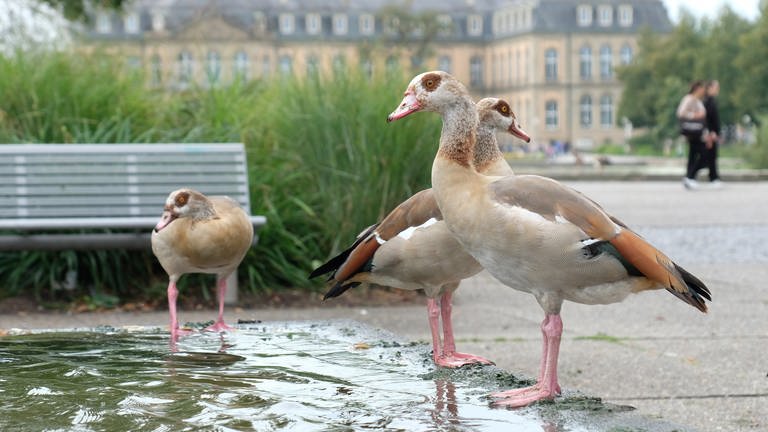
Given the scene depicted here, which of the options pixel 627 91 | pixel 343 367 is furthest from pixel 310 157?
pixel 627 91

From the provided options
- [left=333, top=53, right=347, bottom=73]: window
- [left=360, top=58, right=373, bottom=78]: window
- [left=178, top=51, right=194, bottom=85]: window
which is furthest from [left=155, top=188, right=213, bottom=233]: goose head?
[left=178, top=51, right=194, bottom=85]: window

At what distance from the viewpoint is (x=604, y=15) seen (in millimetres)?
128375

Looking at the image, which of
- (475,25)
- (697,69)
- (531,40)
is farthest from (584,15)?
(697,69)

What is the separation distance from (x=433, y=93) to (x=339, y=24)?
122 m

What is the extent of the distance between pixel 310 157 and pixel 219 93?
1359 mm

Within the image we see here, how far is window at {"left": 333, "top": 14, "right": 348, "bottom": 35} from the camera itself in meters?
124

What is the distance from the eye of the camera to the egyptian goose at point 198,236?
498cm

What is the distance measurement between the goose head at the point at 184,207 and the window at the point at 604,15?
415 feet

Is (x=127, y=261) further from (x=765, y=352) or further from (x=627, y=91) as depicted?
(x=627, y=91)

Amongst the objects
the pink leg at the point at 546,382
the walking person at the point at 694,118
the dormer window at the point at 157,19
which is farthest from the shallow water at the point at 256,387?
the dormer window at the point at 157,19

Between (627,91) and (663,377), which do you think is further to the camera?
(627,91)

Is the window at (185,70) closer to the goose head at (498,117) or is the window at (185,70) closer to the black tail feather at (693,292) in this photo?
the goose head at (498,117)

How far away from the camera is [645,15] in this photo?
419 ft

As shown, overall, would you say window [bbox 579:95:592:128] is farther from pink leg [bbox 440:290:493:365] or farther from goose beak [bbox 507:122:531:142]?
goose beak [bbox 507:122:531:142]
